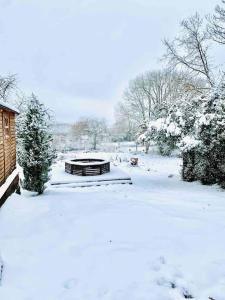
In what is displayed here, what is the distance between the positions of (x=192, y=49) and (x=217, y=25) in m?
1.96

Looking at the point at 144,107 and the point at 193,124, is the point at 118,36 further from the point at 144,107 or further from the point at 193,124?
the point at 193,124

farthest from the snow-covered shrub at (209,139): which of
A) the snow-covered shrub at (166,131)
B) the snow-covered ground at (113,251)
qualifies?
the snow-covered ground at (113,251)

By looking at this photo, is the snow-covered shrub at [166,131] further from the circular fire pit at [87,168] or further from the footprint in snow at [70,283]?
the footprint in snow at [70,283]

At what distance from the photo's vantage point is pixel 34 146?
12102 mm

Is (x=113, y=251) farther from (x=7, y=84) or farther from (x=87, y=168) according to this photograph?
(x=7, y=84)

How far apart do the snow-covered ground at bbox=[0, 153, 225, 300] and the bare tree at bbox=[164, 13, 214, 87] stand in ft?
38.7

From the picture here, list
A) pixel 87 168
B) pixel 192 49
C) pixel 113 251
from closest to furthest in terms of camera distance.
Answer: pixel 113 251, pixel 87 168, pixel 192 49

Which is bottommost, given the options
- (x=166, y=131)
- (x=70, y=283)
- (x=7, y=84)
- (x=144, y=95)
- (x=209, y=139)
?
(x=70, y=283)

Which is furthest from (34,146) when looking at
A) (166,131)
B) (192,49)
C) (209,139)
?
(192,49)

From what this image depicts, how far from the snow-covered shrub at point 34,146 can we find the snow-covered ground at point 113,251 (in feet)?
9.33

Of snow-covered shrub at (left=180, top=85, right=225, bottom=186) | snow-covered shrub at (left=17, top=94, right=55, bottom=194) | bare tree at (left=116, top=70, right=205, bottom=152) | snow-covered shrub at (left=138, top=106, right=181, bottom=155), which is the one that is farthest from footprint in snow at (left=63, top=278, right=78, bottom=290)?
bare tree at (left=116, top=70, right=205, bottom=152)

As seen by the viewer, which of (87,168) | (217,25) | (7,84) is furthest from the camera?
(7,84)

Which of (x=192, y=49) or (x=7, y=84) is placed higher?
(x=192, y=49)

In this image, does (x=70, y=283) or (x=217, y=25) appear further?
(x=217, y=25)
